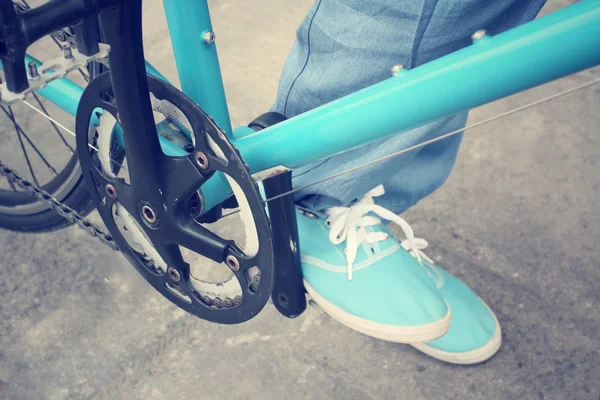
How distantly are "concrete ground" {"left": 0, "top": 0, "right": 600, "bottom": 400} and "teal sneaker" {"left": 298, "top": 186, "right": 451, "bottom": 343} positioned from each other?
0.36 ft

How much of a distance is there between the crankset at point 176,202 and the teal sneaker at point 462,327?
0.36m

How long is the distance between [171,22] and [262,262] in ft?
0.91

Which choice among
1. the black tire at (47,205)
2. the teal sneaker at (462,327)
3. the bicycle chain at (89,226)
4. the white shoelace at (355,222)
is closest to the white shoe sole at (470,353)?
the teal sneaker at (462,327)

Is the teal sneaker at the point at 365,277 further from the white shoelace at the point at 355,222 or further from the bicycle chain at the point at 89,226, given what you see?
the bicycle chain at the point at 89,226

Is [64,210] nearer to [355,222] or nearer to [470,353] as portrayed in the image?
[355,222]

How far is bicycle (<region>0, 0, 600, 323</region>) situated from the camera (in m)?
0.54

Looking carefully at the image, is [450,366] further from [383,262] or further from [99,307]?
[99,307]

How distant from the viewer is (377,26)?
0.71 meters

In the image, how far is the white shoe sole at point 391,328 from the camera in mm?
883

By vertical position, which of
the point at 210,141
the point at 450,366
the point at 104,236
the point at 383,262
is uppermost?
the point at 210,141

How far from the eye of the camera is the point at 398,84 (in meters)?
0.60

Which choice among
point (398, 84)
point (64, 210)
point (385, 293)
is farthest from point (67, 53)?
point (385, 293)

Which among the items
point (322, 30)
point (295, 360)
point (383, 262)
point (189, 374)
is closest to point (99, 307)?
point (189, 374)

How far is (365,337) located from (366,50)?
1.59 ft
